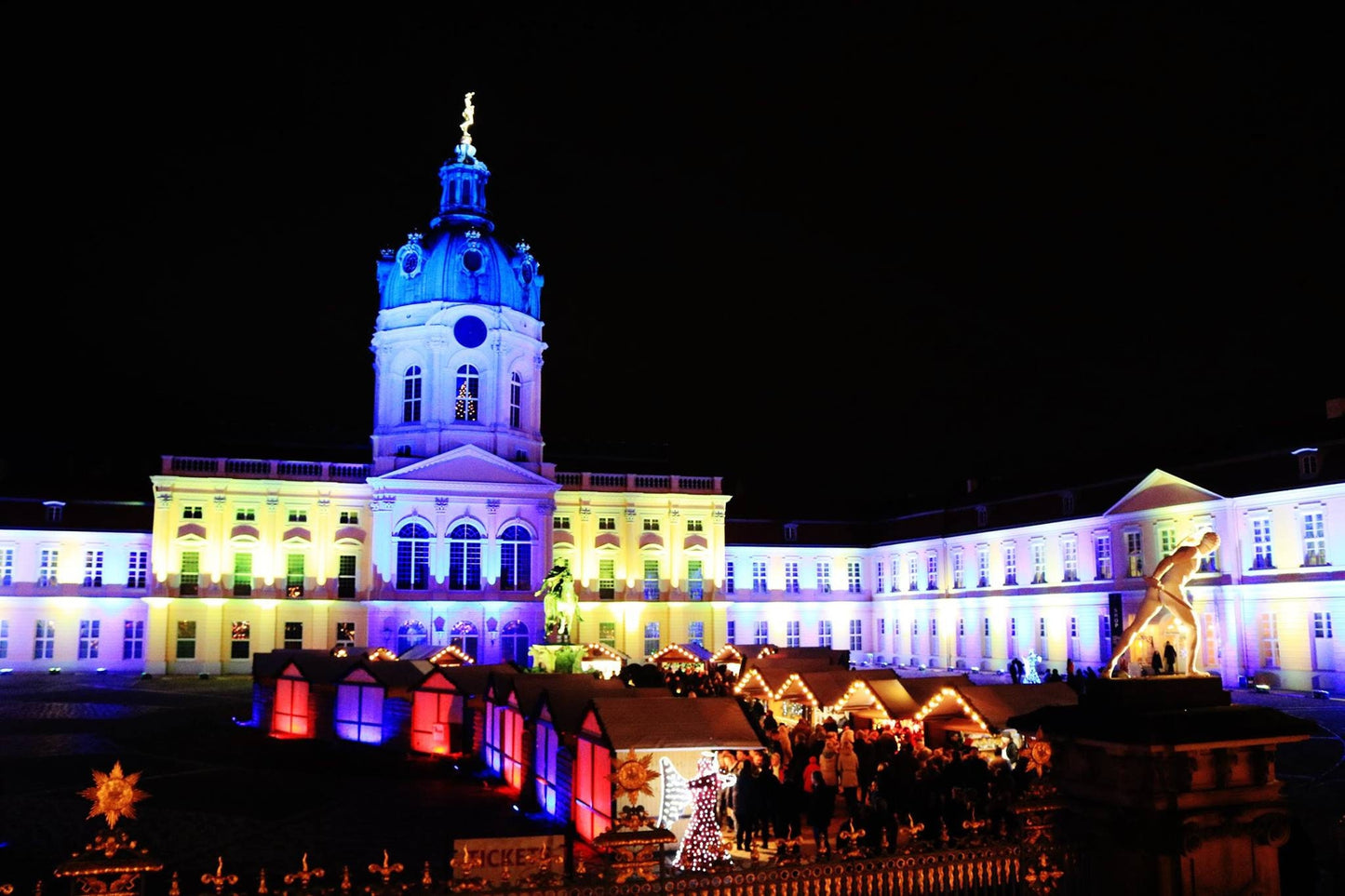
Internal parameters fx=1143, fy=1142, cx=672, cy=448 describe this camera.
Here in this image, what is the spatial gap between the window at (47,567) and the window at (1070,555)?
4765 centimetres

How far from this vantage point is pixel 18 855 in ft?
51.6

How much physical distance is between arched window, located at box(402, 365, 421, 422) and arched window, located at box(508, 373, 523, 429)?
4947 mm

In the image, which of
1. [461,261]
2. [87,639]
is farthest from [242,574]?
[461,261]

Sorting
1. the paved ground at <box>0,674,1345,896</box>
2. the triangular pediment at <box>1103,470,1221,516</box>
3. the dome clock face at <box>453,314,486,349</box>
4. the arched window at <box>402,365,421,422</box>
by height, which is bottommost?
the paved ground at <box>0,674,1345,896</box>

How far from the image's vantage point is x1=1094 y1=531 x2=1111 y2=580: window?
162 feet

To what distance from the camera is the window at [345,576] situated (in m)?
58.2

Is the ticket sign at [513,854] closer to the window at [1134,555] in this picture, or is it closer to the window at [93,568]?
the window at [1134,555]

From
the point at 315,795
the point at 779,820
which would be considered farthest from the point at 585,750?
the point at 315,795

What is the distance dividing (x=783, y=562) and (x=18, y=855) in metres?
54.0

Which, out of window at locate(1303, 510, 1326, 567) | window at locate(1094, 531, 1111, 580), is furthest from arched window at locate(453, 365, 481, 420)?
window at locate(1303, 510, 1326, 567)

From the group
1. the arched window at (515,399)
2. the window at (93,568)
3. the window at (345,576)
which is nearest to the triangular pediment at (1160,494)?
the arched window at (515,399)

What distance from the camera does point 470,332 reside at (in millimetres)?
61750

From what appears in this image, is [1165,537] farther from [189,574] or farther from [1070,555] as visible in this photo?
[189,574]

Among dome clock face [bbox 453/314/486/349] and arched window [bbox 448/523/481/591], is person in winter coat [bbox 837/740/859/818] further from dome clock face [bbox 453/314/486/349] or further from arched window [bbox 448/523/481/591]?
dome clock face [bbox 453/314/486/349]
